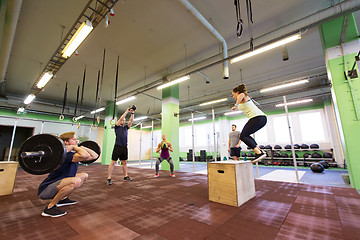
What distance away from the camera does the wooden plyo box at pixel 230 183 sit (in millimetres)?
2154

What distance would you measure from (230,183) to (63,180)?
2163 millimetres

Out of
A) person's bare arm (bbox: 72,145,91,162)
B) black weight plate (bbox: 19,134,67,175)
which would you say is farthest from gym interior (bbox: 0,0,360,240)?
person's bare arm (bbox: 72,145,91,162)

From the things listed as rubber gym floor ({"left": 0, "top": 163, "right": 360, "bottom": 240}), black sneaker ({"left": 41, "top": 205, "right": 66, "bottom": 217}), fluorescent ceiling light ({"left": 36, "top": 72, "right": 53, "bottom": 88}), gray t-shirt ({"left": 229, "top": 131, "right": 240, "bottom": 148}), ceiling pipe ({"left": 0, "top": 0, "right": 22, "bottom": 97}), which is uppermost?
ceiling pipe ({"left": 0, "top": 0, "right": 22, "bottom": 97})

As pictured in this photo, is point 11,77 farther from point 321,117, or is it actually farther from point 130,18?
point 321,117

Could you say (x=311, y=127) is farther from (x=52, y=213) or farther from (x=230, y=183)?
(x=52, y=213)

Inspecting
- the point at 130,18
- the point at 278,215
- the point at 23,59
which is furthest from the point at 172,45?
the point at 23,59

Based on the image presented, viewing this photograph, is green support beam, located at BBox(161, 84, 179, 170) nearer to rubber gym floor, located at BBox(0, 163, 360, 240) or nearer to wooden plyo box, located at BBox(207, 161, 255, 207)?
rubber gym floor, located at BBox(0, 163, 360, 240)

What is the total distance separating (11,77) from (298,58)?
41.3 feet

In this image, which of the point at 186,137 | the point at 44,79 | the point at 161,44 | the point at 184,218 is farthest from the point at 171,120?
the point at 186,137

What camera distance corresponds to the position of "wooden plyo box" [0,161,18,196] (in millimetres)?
2744

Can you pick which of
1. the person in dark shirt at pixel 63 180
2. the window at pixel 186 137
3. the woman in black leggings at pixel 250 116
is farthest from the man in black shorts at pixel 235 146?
the window at pixel 186 137

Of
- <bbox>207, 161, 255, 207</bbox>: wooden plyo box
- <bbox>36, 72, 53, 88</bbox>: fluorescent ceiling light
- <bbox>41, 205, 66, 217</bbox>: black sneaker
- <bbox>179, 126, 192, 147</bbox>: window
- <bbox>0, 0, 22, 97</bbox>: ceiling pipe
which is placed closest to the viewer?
<bbox>41, 205, 66, 217</bbox>: black sneaker

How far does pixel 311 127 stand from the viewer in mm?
9984

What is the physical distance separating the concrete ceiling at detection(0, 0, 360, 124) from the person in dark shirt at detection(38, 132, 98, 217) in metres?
3.61
